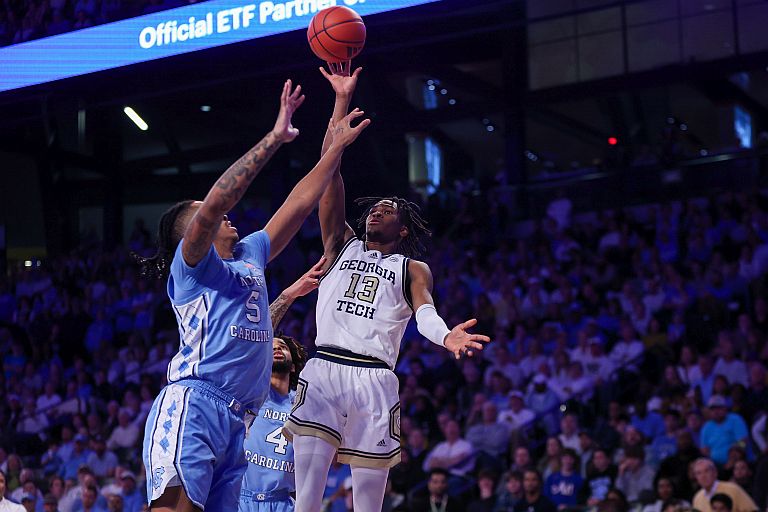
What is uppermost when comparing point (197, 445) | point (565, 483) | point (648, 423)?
point (197, 445)

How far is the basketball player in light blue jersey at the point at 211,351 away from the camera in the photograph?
156 inches

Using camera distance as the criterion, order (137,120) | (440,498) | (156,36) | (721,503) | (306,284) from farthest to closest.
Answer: (137,120) < (156,36) < (440,498) < (721,503) < (306,284)

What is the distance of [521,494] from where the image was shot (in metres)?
9.40

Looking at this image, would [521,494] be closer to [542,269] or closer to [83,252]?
[542,269]

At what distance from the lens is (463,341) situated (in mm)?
4562

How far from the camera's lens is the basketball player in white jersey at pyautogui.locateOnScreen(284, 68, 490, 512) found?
5.06 m

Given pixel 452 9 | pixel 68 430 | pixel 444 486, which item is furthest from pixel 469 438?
pixel 68 430

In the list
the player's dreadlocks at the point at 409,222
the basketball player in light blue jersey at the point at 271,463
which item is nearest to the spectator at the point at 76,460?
the basketball player in light blue jersey at the point at 271,463

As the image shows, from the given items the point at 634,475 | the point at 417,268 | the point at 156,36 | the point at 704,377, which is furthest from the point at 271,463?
the point at 156,36

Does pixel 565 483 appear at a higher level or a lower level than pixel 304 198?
lower

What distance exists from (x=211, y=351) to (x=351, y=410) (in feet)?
3.93

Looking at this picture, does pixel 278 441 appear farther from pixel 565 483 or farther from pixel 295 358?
pixel 565 483

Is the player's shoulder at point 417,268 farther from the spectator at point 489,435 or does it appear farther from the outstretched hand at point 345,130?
the spectator at point 489,435

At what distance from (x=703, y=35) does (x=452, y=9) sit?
8329 mm
